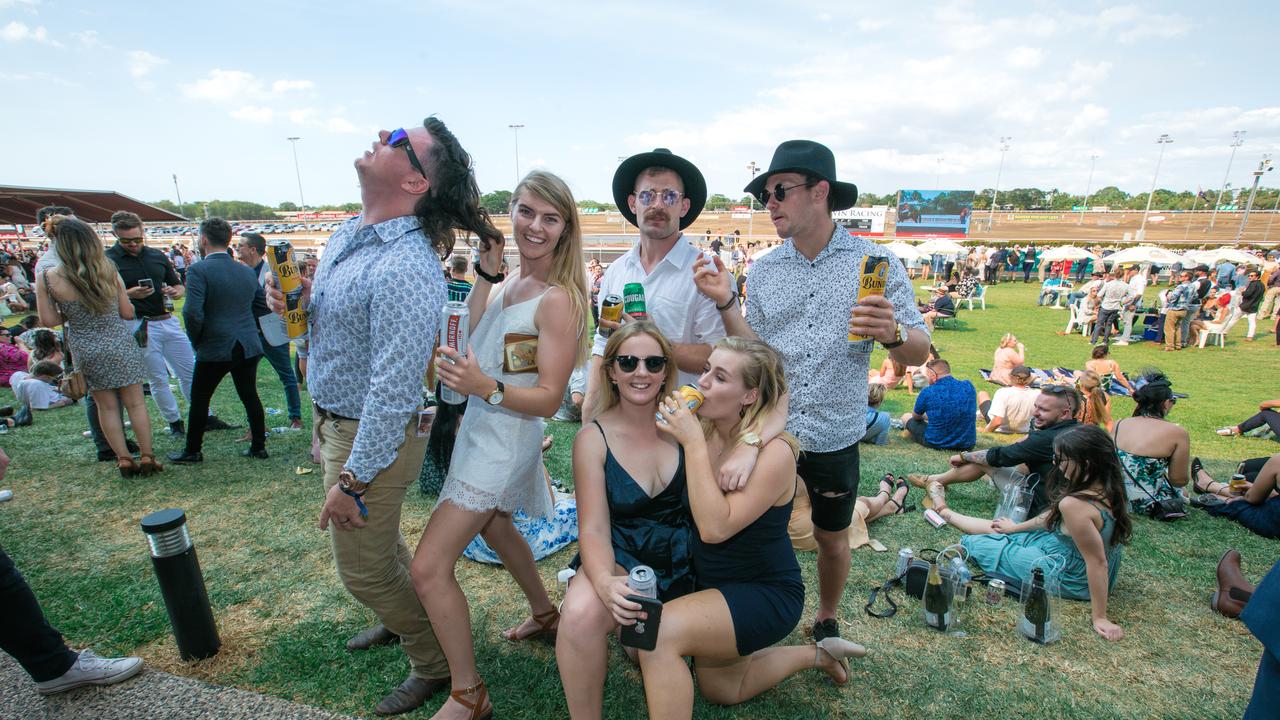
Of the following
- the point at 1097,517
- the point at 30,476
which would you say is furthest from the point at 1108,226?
the point at 30,476

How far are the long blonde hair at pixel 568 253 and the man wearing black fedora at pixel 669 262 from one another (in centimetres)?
66

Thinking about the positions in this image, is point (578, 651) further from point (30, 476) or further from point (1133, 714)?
point (30, 476)

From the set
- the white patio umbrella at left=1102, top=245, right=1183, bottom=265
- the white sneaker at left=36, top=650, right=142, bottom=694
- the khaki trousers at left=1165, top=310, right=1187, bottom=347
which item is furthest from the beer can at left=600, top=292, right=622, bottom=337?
the white patio umbrella at left=1102, top=245, right=1183, bottom=265

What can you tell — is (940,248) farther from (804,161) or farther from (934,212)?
(804,161)

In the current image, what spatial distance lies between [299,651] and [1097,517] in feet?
14.7

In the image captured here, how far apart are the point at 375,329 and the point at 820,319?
198 cm

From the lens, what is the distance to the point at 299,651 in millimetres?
3025

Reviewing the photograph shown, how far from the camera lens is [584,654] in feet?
7.24

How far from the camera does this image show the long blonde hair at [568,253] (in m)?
2.47

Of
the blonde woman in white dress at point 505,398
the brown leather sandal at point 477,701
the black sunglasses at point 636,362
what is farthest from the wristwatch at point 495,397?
the brown leather sandal at point 477,701

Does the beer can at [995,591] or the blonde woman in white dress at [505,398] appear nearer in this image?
the blonde woman in white dress at [505,398]

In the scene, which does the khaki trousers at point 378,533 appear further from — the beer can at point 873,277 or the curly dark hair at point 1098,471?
the curly dark hair at point 1098,471

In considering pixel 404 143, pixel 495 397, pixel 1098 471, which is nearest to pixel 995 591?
pixel 1098 471

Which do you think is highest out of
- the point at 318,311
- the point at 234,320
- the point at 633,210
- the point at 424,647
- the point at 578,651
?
the point at 633,210
